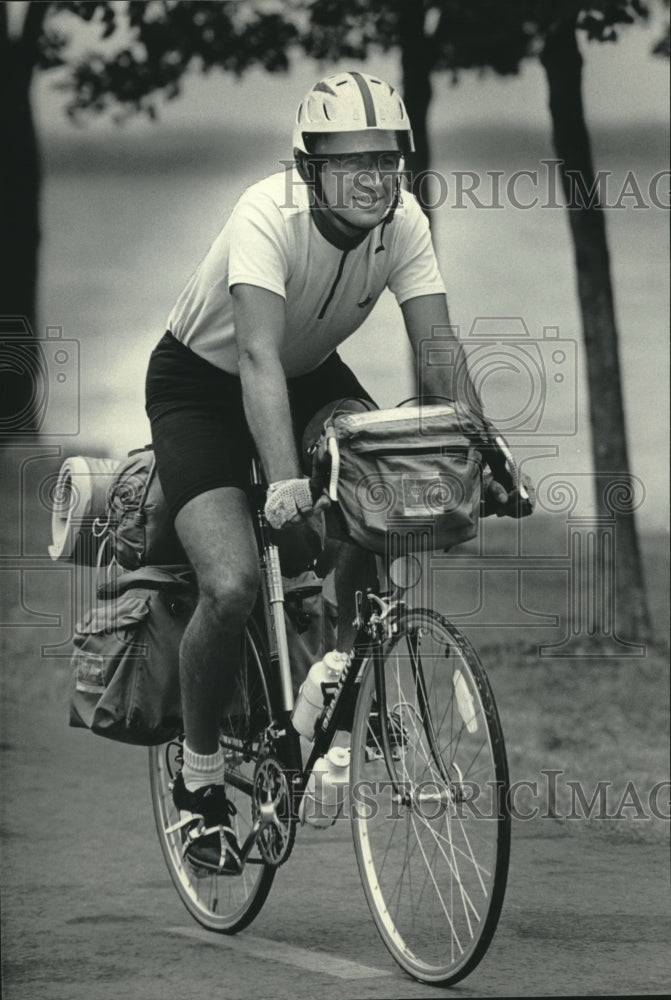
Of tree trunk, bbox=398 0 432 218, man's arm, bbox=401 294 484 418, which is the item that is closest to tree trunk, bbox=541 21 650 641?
tree trunk, bbox=398 0 432 218

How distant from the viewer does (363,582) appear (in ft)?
13.5

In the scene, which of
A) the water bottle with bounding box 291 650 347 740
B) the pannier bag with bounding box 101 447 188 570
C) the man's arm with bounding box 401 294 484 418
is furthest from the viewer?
the pannier bag with bounding box 101 447 188 570

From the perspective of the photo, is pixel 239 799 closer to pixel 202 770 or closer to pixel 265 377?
pixel 202 770

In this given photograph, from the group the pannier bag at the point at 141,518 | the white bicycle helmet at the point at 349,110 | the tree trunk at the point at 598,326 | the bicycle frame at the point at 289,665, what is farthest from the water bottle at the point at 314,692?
the tree trunk at the point at 598,326

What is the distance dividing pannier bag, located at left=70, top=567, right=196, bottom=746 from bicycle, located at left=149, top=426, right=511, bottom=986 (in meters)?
0.19

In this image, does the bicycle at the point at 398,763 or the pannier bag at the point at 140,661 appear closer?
the bicycle at the point at 398,763

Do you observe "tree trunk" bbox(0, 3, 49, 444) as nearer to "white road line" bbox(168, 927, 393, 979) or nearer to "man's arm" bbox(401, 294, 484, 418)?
"man's arm" bbox(401, 294, 484, 418)

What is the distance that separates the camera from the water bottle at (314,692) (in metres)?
4.00

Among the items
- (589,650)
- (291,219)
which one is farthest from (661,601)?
(291,219)

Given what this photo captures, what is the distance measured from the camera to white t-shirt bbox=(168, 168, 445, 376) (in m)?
3.95

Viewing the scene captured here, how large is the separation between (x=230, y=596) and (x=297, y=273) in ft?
2.58

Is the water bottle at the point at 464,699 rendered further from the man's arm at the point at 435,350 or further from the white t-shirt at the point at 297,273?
the white t-shirt at the point at 297,273

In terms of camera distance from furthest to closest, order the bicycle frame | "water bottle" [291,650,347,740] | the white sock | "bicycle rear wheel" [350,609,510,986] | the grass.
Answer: the grass
the white sock
"water bottle" [291,650,347,740]
the bicycle frame
"bicycle rear wheel" [350,609,510,986]

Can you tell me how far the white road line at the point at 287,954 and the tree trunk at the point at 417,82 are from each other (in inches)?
97.4
